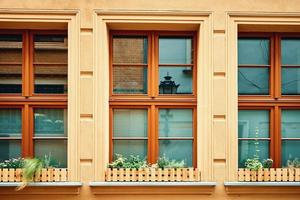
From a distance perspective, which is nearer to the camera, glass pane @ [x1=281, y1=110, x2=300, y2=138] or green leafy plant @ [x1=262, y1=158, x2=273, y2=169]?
green leafy plant @ [x1=262, y1=158, x2=273, y2=169]

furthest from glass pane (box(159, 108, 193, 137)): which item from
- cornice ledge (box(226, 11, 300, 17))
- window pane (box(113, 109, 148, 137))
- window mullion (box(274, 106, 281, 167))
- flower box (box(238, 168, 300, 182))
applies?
cornice ledge (box(226, 11, 300, 17))

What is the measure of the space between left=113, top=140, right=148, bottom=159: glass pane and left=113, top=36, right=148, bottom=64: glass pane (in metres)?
1.51

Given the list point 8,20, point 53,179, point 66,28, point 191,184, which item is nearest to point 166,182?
point 191,184

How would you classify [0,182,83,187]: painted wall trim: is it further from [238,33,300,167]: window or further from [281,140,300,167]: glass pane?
[281,140,300,167]: glass pane

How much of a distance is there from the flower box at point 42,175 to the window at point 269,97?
3.29 m

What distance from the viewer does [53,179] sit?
27.0 ft

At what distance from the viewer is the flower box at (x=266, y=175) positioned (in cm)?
831

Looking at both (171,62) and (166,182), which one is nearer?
(166,182)

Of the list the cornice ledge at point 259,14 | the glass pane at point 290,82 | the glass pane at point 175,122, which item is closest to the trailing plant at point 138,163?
the glass pane at point 175,122

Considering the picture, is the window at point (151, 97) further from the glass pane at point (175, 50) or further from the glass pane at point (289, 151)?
the glass pane at point (289, 151)

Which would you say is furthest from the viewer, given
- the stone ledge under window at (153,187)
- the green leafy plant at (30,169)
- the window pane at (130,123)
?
the window pane at (130,123)

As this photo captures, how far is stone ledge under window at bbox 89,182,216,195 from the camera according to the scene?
8.16 meters

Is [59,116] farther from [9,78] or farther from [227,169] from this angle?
[227,169]

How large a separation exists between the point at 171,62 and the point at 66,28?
6.73 feet
